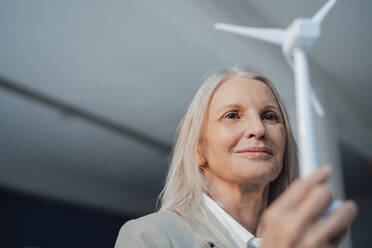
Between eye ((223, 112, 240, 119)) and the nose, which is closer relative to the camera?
the nose

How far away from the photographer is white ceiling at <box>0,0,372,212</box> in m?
2.78

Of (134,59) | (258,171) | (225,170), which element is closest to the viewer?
(258,171)

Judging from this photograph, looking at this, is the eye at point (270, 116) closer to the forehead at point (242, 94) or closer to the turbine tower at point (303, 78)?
the forehead at point (242, 94)

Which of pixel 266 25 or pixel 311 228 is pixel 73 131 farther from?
pixel 311 228

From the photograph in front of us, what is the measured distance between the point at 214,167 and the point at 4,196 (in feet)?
17.2

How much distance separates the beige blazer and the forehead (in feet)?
1.27

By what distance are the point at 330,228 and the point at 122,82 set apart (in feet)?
10.6

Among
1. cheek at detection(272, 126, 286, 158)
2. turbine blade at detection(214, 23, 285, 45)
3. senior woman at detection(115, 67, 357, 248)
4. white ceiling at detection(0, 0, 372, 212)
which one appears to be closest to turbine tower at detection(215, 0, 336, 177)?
turbine blade at detection(214, 23, 285, 45)

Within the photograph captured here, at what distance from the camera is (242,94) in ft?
4.23

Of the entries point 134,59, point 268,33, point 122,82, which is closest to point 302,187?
point 268,33

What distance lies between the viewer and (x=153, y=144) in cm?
512

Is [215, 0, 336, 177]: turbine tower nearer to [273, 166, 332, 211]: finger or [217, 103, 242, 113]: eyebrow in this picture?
[273, 166, 332, 211]: finger

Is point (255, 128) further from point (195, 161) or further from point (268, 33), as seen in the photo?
point (268, 33)

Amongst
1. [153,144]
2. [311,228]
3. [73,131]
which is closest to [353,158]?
[153,144]
